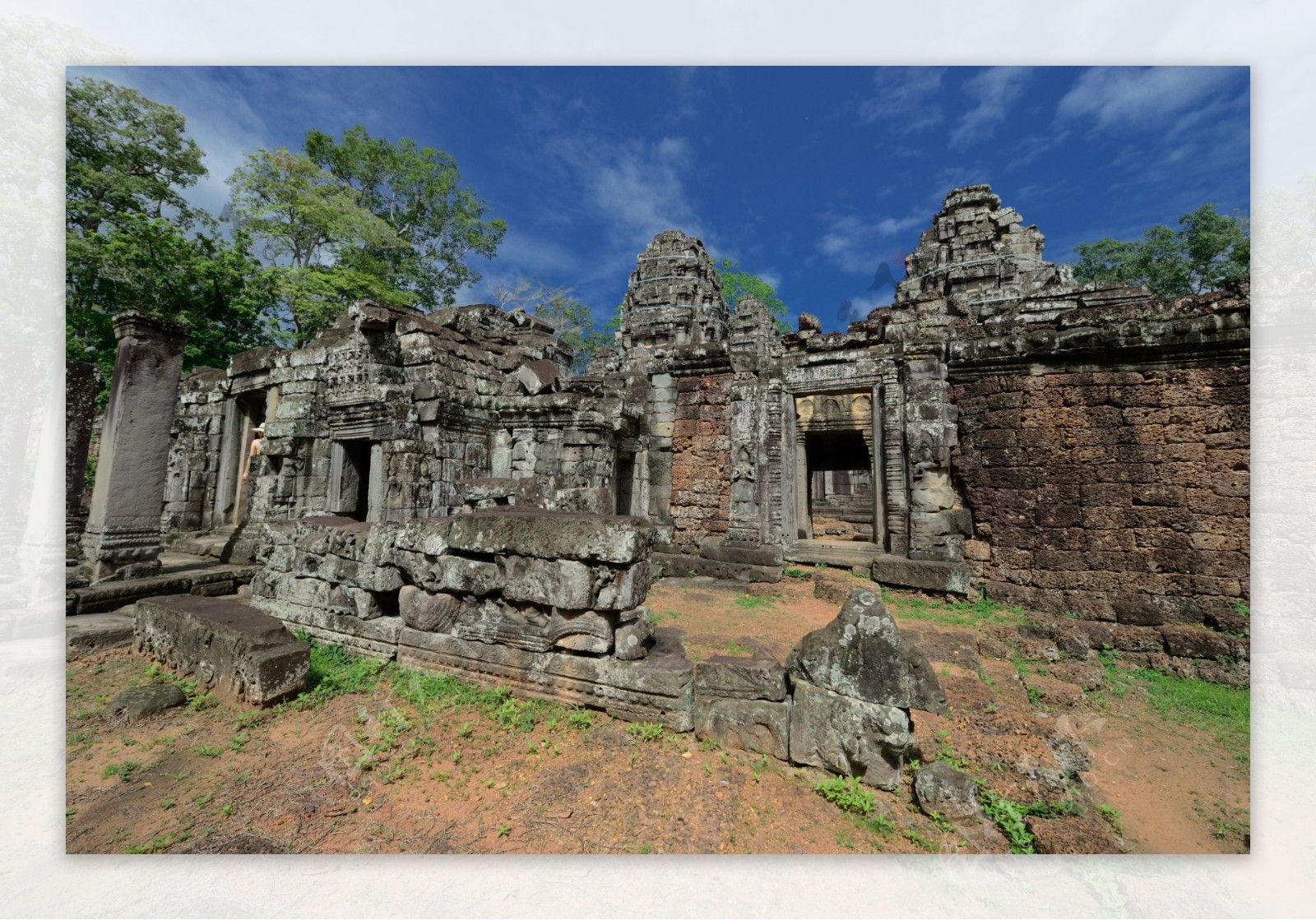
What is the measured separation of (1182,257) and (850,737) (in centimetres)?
2734

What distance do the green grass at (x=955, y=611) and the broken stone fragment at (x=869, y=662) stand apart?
13.8 feet

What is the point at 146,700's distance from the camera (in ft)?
11.5

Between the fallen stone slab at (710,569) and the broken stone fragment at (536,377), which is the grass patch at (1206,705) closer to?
the fallen stone slab at (710,569)

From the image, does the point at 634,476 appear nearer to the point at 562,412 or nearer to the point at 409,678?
the point at 562,412

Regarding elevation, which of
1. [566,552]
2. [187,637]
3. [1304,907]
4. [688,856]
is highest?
[566,552]

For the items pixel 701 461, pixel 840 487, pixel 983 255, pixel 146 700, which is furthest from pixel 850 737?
pixel 840 487

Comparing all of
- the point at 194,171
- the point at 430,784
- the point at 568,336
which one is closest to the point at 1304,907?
the point at 430,784

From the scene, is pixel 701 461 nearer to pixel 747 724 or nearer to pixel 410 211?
pixel 747 724

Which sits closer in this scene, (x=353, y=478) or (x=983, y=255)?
(x=353, y=478)

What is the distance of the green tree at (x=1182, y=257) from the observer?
59.0 feet

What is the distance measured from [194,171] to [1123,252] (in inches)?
Answer: 1286

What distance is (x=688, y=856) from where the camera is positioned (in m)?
2.27

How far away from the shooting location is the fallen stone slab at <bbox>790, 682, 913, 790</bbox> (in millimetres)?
2650

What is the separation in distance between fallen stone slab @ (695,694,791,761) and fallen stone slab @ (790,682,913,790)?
0.26ft
